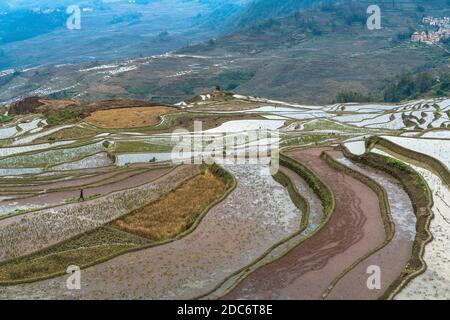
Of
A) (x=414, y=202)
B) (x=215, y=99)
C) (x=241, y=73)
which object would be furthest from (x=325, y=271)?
(x=241, y=73)

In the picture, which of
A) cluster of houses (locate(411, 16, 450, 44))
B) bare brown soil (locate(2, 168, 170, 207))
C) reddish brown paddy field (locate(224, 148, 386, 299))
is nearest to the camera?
reddish brown paddy field (locate(224, 148, 386, 299))

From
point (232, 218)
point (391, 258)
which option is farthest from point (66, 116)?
point (391, 258)

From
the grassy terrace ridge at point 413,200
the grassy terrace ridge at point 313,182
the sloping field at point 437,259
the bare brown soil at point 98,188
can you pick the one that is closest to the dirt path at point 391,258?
the grassy terrace ridge at point 413,200

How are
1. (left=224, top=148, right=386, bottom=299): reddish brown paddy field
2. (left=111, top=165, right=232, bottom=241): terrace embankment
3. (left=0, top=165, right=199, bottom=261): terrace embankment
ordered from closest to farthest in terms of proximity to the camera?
(left=224, top=148, right=386, bottom=299): reddish brown paddy field → (left=0, top=165, right=199, bottom=261): terrace embankment → (left=111, top=165, right=232, bottom=241): terrace embankment

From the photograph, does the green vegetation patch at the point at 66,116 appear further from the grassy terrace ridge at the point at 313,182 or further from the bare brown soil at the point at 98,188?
the grassy terrace ridge at the point at 313,182

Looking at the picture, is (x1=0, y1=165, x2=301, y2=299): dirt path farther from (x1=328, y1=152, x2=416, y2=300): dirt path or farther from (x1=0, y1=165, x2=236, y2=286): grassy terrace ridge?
(x1=328, y1=152, x2=416, y2=300): dirt path

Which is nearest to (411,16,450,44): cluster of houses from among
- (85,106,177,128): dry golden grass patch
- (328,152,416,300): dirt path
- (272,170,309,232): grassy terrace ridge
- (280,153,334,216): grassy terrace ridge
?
(85,106,177,128): dry golden grass patch

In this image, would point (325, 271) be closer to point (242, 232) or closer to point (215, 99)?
point (242, 232)
